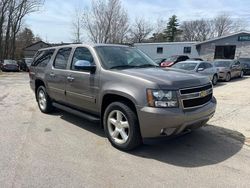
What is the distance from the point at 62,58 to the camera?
6.45 meters

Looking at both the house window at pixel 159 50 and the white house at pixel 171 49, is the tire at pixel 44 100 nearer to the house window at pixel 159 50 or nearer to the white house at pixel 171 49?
the white house at pixel 171 49

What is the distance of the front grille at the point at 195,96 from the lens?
429cm

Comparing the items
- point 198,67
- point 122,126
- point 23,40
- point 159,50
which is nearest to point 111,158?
point 122,126

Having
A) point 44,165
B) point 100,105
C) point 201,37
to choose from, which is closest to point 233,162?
point 100,105

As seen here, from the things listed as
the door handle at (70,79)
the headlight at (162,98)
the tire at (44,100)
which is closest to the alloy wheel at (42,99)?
the tire at (44,100)

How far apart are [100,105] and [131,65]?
1.03 m

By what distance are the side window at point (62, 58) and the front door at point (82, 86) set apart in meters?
0.32

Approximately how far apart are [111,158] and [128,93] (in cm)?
110

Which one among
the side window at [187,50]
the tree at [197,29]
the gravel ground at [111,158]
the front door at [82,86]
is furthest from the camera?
the tree at [197,29]

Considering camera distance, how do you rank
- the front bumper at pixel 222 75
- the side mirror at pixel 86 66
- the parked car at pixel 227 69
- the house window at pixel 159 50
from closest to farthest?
the side mirror at pixel 86 66 < the front bumper at pixel 222 75 < the parked car at pixel 227 69 < the house window at pixel 159 50

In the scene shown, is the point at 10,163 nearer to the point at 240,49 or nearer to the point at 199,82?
the point at 199,82

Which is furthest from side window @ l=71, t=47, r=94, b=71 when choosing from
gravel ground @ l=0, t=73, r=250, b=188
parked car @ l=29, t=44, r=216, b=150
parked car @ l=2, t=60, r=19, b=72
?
parked car @ l=2, t=60, r=19, b=72

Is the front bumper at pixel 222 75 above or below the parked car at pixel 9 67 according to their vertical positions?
above

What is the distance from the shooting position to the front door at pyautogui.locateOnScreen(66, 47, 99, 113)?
5.21m
